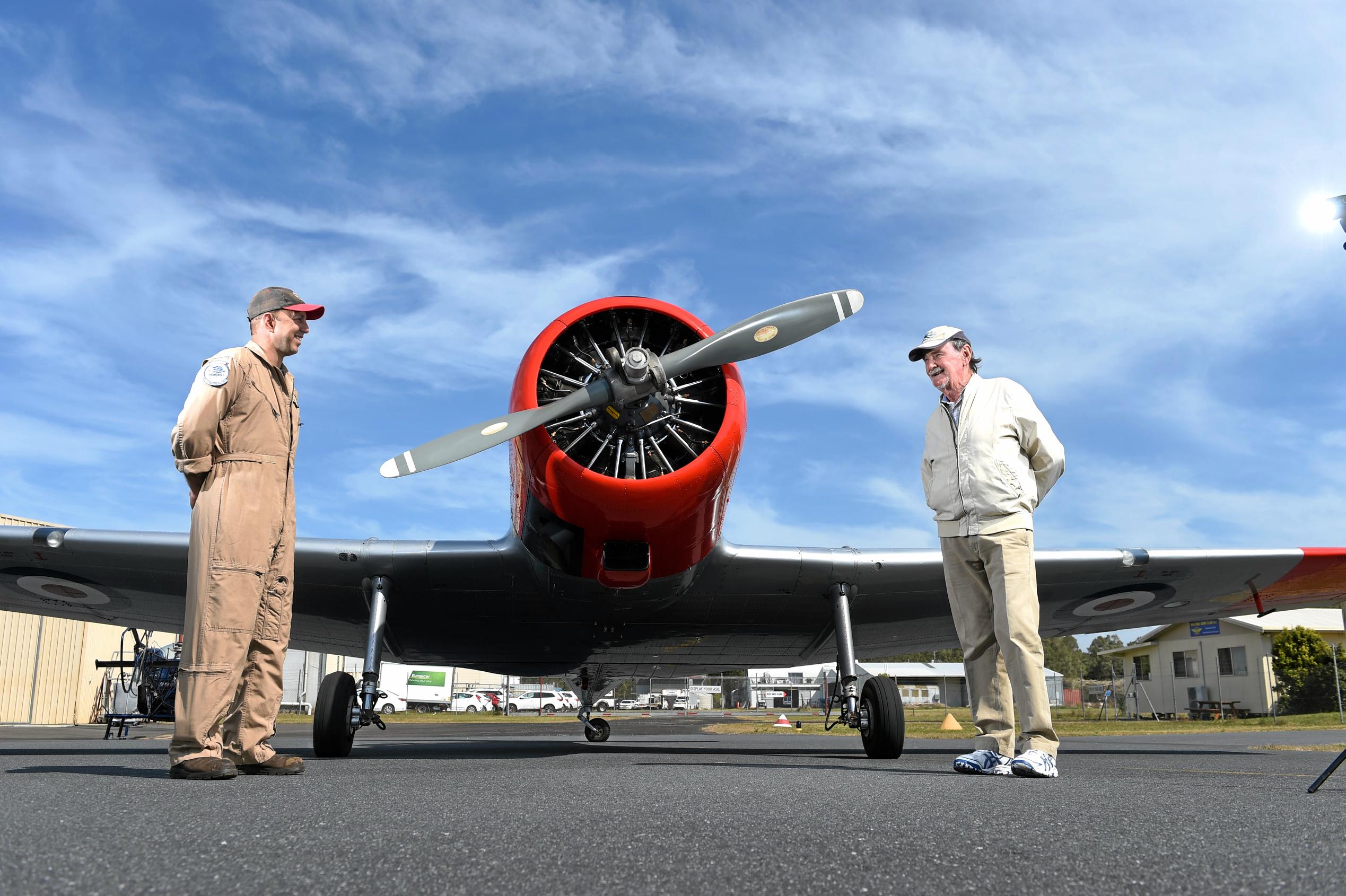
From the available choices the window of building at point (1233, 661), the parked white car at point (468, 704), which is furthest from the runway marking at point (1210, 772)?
the parked white car at point (468, 704)

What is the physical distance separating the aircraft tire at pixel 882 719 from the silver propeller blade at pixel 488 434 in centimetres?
311

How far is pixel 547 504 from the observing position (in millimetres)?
6172

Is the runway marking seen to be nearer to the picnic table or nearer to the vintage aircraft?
the vintage aircraft

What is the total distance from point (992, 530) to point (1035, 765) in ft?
3.49

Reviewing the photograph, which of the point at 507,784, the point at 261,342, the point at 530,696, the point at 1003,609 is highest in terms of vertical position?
the point at 261,342

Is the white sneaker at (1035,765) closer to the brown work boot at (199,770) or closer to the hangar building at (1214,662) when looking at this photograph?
the brown work boot at (199,770)

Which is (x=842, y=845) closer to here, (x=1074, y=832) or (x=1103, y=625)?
(x=1074, y=832)

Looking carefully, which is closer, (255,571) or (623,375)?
(255,571)

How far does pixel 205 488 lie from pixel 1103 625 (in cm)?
1093

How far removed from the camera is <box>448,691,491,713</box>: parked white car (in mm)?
57031

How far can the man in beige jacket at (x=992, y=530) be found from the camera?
4.06 metres

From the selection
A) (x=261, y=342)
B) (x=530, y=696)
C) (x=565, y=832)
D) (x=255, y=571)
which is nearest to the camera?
(x=565, y=832)

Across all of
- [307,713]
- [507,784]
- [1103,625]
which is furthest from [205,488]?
[307,713]

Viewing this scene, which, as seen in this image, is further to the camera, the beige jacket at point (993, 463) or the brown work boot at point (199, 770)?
the beige jacket at point (993, 463)
